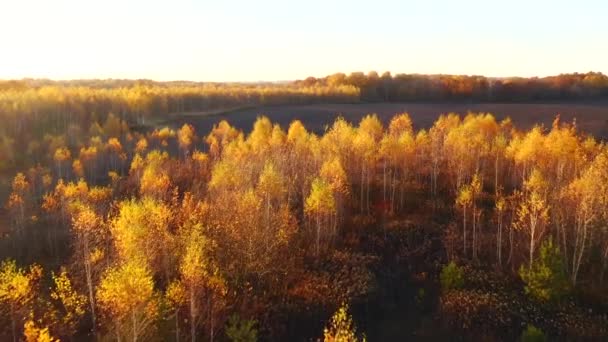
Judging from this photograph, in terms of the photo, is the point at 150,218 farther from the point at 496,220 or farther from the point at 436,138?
the point at 436,138

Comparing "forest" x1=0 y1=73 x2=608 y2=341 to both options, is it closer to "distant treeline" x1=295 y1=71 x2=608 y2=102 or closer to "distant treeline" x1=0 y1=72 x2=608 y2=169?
"distant treeline" x1=0 y1=72 x2=608 y2=169

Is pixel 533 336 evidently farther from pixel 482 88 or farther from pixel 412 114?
pixel 482 88

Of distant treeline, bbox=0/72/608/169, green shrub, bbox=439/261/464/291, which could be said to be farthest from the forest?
distant treeline, bbox=0/72/608/169

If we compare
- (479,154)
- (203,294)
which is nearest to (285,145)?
(479,154)

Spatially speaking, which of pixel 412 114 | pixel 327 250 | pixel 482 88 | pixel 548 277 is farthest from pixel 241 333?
pixel 482 88

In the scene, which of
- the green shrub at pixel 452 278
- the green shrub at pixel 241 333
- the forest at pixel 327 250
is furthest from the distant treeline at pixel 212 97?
the green shrub at pixel 452 278

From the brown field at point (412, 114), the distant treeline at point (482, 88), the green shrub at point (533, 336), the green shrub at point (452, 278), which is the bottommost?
the green shrub at point (533, 336)

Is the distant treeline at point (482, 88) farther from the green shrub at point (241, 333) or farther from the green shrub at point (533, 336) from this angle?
the green shrub at point (241, 333)

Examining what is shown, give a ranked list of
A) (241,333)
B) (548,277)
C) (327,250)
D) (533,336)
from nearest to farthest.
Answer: (241,333), (533,336), (548,277), (327,250)
